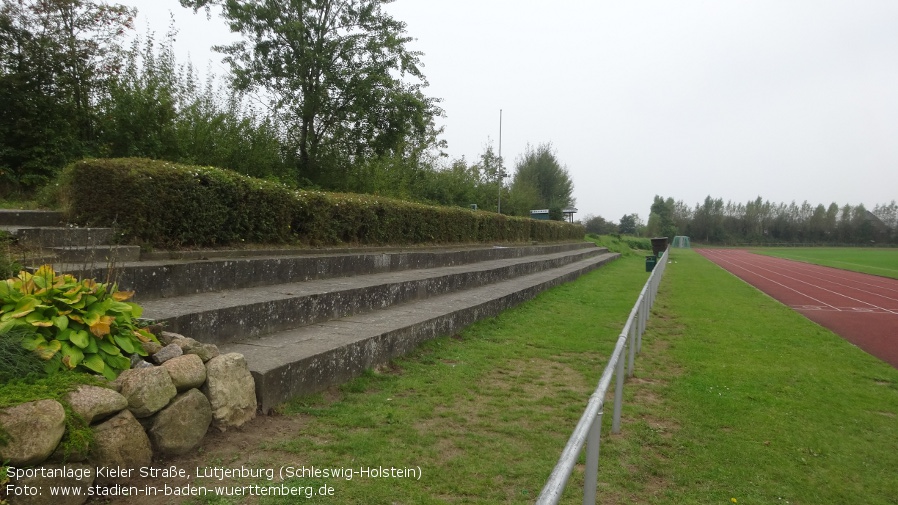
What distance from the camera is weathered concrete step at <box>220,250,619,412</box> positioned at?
4.19 metres

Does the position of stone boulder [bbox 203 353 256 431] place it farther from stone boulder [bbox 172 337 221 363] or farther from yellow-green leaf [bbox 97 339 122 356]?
yellow-green leaf [bbox 97 339 122 356]

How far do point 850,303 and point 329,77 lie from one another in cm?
1586

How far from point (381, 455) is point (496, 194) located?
28.5 metres

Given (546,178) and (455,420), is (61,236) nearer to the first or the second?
(455,420)

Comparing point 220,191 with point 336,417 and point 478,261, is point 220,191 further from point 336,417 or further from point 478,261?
point 478,261

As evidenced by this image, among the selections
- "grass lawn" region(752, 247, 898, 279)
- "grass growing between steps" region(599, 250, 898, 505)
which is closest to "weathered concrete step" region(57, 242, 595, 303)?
"grass growing between steps" region(599, 250, 898, 505)

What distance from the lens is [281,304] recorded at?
18.1ft

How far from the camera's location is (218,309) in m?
4.66

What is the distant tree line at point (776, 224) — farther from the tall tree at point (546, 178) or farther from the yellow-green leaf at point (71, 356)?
the yellow-green leaf at point (71, 356)

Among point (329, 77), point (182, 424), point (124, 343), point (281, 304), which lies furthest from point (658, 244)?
point (124, 343)

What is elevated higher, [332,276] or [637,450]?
[332,276]

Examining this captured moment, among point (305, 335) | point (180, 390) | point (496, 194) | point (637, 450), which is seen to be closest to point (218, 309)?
point (305, 335)

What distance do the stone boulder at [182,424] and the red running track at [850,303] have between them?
8.99 meters

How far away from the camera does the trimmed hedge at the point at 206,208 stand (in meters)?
5.83
